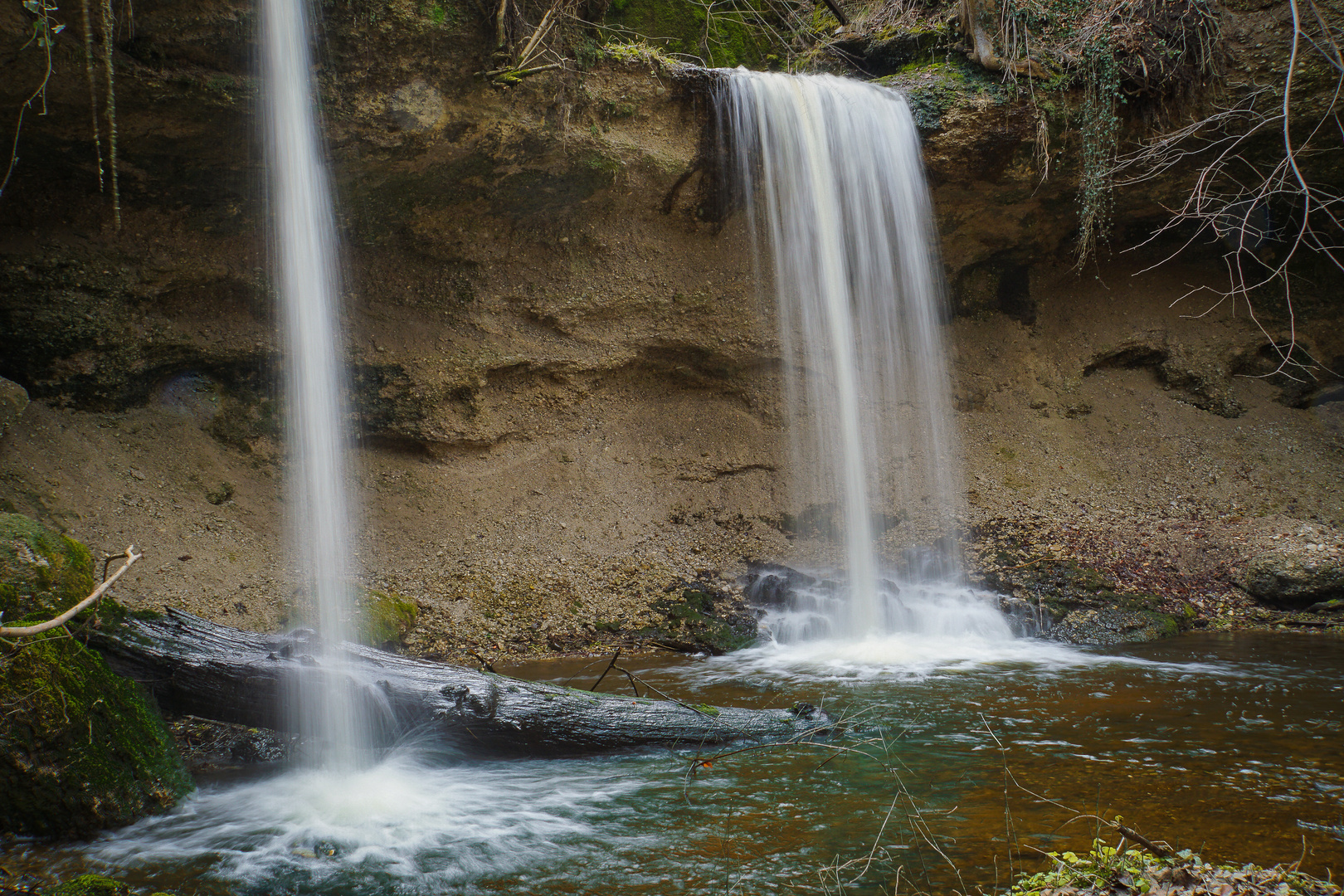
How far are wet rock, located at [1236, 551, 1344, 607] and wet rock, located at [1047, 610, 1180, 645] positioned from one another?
1.04m

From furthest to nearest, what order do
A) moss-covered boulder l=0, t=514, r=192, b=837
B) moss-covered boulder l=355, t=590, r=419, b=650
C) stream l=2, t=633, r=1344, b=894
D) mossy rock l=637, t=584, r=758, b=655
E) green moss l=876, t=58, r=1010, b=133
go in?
green moss l=876, t=58, r=1010, b=133 → mossy rock l=637, t=584, r=758, b=655 → moss-covered boulder l=355, t=590, r=419, b=650 → moss-covered boulder l=0, t=514, r=192, b=837 → stream l=2, t=633, r=1344, b=894

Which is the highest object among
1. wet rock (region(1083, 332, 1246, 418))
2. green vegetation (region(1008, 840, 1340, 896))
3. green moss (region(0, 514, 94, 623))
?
wet rock (region(1083, 332, 1246, 418))

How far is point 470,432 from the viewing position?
8969mm

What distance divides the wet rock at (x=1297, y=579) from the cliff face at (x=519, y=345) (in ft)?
1.44

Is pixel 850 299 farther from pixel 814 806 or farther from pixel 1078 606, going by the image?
pixel 814 806

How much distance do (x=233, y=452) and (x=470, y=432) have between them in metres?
2.41

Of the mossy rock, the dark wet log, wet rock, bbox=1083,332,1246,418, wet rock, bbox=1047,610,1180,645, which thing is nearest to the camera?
the dark wet log

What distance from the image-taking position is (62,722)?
3.37m

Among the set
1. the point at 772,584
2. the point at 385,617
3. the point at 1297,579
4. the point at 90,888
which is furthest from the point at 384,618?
the point at 1297,579

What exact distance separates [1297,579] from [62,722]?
941 cm

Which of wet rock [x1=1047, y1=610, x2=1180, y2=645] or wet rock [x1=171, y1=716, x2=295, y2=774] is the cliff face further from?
wet rock [x1=171, y1=716, x2=295, y2=774]

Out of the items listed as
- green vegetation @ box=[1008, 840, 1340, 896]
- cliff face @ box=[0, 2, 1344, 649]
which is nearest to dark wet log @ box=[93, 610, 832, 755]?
green vegetation @ box=[1008, 840, 1340, 896]

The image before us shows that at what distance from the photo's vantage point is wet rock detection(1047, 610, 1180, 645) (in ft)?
23.6

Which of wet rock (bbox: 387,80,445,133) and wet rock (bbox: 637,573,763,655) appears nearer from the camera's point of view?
wet rock (bbox: 387,80,445,133)
